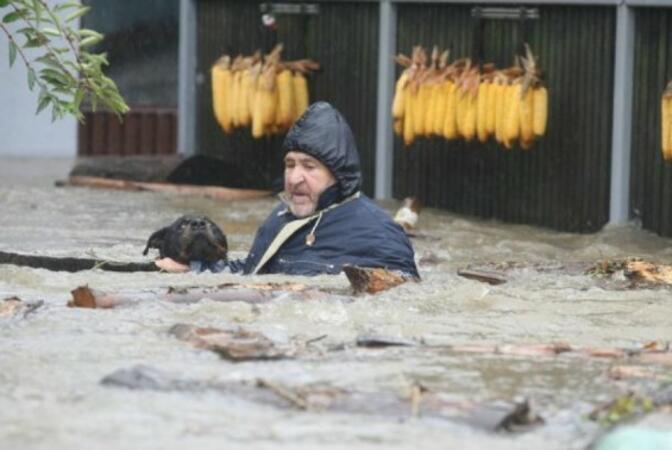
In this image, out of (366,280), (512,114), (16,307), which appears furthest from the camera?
(512,114)

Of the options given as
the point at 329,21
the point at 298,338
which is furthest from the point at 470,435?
the point at 329,21

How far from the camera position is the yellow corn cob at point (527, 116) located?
15.0m

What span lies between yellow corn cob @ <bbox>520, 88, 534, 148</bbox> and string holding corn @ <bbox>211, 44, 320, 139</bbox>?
322 centimetres

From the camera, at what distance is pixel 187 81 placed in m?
19.9

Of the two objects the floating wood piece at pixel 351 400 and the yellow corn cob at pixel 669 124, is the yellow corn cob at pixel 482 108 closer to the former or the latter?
the yellow corn cob at pixel 669 124

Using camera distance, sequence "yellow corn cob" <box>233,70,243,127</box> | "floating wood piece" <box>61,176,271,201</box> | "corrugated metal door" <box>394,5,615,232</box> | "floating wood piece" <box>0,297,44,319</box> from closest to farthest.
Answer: "floating wood piece" <box>0,297,44,319</box>
"corrugated metal door" <box>394,5,615,232</box>
"floating wood piece" <box>61,176,271,201</box>
"yellow corn cob" <box>233,70,243,127</box>

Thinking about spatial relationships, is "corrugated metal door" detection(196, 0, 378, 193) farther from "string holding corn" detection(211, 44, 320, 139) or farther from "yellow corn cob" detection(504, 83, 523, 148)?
"yellow corn cob" detection(504, 83, 523, 148)

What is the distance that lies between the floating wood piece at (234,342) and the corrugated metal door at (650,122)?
660cm

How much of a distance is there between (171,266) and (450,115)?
215 inches

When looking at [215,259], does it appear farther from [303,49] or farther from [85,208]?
[303,49]

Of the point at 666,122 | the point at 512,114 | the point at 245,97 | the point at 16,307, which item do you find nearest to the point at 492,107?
the point at 512,114

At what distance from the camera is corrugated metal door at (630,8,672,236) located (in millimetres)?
14102

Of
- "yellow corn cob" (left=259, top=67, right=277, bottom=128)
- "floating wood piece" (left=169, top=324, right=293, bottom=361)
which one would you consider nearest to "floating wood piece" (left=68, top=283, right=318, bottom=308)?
"floating wood piece" (left=169, top=324, right=293, bottom=361)

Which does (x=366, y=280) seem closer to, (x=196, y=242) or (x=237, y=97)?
(x=196, y=242)
